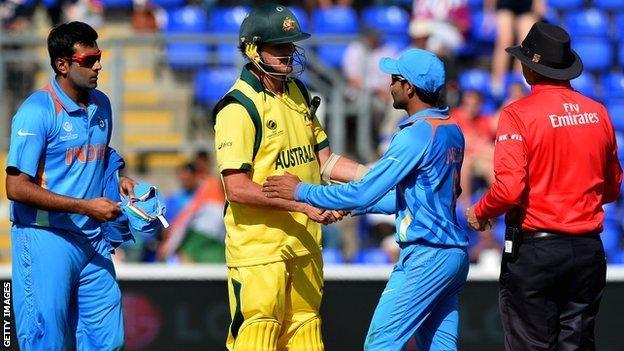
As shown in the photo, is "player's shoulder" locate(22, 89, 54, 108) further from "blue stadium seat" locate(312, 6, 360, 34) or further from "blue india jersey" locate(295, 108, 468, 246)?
"blue stadium seat" locate(312, 6, 360, 34)

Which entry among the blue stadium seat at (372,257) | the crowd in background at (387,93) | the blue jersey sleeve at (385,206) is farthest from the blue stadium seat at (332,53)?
the blue jersey sleeve at (385,206)

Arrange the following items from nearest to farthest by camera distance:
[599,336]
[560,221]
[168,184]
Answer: [560,221] → [599,336] → [168,184]

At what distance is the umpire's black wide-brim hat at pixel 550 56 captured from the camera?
6.14 m

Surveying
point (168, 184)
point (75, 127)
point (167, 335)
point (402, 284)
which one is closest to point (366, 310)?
point (167, 335)

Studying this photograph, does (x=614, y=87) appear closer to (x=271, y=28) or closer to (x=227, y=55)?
(x=227, y=55)

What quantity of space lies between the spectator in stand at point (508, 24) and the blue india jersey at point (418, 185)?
7263mm

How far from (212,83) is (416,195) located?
5.94 meters

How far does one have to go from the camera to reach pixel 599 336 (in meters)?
8.45

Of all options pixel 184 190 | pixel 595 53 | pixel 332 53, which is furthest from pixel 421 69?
pixel 595 53

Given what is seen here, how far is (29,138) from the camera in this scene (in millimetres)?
6059

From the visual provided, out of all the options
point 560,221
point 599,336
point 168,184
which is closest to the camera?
point 560,221

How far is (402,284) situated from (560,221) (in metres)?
0.86

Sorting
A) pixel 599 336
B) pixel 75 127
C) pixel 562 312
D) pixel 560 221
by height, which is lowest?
pixel 599 336

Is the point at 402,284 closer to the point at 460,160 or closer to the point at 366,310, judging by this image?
the point at 460,160
